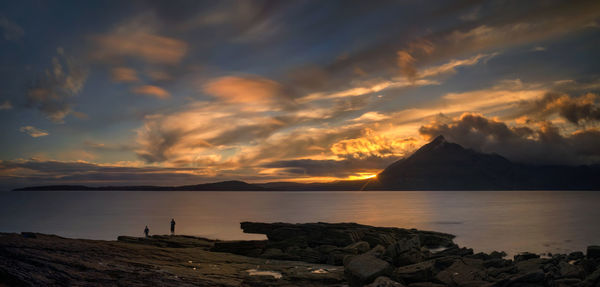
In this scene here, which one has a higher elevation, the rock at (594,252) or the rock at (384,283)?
the rock at (384,283)

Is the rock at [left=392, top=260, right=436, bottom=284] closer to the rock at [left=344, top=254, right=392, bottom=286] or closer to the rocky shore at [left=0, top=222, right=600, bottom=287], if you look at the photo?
the rocky shore at [left=0, top=222, right=600, bottom=287]

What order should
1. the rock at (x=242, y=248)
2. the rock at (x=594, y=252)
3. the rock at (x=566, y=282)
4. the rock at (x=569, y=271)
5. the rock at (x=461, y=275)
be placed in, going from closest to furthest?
the rock at (x=566, y=282) < the rock at (x=461, y=275) < the rock at (x=569, y=271) < the rock at (x=594, y=252) < the rock at (x=242, y=248)

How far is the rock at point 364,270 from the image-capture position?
18641 mm

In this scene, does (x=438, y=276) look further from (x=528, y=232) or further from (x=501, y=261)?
(x=528, y=232)

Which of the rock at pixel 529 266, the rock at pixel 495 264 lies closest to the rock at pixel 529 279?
the rock at pixel 529 266

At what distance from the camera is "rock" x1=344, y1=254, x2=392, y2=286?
18641 millimetres

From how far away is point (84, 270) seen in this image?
1770 cm

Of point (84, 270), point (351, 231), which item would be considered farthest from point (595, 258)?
point (84, 270)

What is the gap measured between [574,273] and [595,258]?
9.51 metres

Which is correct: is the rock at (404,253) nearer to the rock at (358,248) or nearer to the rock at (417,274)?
the rock at (417,274)

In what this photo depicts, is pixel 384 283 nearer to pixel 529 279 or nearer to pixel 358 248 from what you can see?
pixel 529 279

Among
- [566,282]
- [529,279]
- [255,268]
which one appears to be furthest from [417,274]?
[255,268]

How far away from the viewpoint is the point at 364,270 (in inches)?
754

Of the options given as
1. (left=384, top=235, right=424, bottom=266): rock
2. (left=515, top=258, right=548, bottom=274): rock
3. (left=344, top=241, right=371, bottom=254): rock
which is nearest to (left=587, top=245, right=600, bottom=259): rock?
(left=515, top=258, right=548, bottom=274): rock
